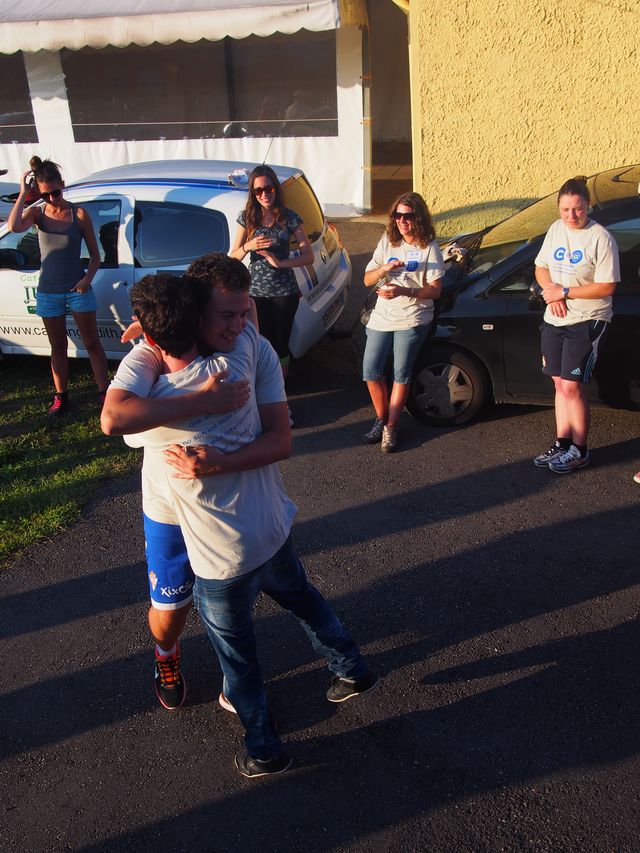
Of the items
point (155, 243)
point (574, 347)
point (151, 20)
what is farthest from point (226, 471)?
point (151, 20)

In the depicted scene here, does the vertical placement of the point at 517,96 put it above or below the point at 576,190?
above

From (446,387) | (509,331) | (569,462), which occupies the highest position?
(509,331)

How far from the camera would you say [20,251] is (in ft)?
21.1

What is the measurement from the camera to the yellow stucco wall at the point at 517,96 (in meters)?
8.09

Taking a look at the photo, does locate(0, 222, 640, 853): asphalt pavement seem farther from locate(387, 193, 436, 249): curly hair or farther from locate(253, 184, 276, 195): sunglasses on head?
locate(253, 184, 276, 195): sunglasses on head

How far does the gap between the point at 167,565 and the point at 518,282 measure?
3.31 metres

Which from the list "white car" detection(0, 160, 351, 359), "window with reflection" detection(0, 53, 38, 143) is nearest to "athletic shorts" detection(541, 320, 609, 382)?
"white car" detection(0, 160, 351, 359)

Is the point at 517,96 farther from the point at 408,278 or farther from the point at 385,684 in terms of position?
the point at 385,684

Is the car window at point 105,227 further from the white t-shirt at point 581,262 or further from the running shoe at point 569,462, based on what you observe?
the running shoe at point 569,462

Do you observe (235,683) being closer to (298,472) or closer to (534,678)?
(534,678)

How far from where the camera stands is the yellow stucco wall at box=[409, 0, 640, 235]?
809cm

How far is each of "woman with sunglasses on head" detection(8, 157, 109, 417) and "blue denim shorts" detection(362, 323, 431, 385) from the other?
2.22 meters

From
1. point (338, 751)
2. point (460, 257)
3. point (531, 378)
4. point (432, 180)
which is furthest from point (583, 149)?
point (338, 751)

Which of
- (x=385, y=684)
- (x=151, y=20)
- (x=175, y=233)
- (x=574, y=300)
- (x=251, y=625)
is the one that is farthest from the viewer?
(x=151, y=20)
